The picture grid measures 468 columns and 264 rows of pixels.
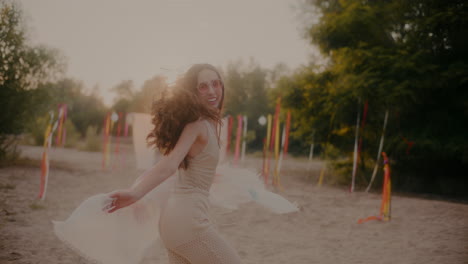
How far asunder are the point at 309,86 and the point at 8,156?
11060 millimetres

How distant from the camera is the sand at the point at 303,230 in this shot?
4.47 metres

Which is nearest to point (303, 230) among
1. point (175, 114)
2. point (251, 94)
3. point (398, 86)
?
point (175, 114)

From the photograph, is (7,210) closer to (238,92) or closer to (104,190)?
(104,190)

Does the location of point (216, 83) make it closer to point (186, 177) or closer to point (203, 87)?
point (203, 87)

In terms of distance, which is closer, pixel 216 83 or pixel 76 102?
pixel 216 83

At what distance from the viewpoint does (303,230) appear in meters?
6.03

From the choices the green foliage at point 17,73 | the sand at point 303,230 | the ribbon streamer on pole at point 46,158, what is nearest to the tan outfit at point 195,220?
the sand at point 303,230

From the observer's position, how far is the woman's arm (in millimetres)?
1527

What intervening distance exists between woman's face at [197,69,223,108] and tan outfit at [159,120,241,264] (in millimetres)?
205

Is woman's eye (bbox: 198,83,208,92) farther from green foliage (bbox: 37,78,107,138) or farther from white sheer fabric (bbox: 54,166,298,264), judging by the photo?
green foliage (bbox: 37,78,107,138)

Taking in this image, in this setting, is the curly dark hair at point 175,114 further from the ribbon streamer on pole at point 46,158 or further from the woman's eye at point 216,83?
the ribbon streamer on pole at point 46,158

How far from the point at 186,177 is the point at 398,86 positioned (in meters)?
9.39

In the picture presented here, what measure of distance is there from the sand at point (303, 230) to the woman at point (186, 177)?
9.46 ft

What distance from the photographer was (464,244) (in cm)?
518
